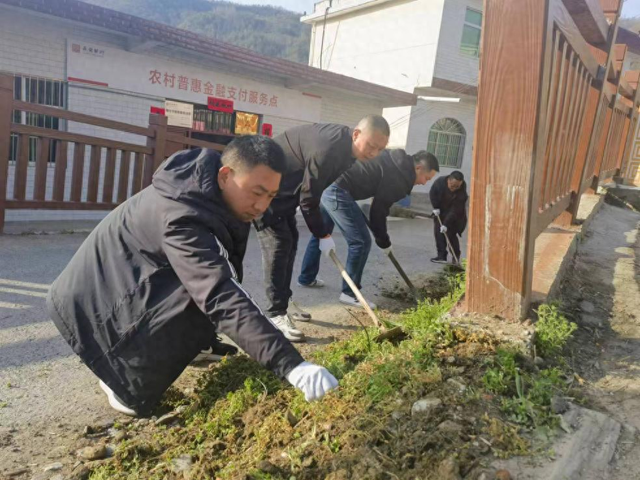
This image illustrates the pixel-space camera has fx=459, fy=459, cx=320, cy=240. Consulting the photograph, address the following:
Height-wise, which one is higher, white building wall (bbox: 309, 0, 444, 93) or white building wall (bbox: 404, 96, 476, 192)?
white building wall (bbox: 309, 0, 444, 93)

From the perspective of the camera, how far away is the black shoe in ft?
9.51

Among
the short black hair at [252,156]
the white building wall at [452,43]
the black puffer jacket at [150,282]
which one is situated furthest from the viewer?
the white building wall at [452,43]

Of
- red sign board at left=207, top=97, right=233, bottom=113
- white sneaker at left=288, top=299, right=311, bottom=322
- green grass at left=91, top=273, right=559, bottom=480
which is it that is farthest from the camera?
red sign board at left=207, top=97, right=233, bottom=113

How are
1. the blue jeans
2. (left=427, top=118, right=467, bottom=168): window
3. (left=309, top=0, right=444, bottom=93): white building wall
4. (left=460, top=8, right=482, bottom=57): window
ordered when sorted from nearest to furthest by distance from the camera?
the blue jeans < (left=309, top=0, right=444, bottom=93): white building wall < (left=460, top=8, right=482, bottom=57): window < (left=427, top=118, right=467, bottom=168): window

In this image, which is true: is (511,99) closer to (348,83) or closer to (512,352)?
(512,352)

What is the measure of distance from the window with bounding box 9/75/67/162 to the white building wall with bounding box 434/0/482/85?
10.4 m

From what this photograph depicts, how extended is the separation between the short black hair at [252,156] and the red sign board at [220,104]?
302 inches

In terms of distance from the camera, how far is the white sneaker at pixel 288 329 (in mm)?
3323

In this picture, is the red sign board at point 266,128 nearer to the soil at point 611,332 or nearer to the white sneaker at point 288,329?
the soil at point 611,332

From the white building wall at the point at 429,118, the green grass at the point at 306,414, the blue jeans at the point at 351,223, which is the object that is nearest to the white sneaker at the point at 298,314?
the blue jeans at the point at 351,223

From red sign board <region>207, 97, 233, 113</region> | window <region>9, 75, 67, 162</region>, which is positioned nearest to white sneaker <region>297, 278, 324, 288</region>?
window <region>9, 75, 67, 162</region>

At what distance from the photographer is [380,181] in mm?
4348

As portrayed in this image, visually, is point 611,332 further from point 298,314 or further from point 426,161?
point 426,161

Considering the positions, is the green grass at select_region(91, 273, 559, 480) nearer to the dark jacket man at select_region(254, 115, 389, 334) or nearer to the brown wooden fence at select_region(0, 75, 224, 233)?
the dark jacket man at select_region(254, 115, 389, 334)
